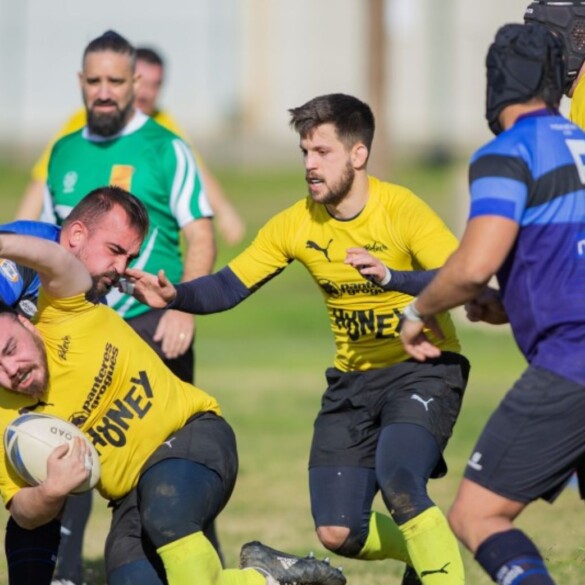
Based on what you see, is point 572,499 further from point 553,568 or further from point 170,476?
point 170,476

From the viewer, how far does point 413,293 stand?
5961 mm

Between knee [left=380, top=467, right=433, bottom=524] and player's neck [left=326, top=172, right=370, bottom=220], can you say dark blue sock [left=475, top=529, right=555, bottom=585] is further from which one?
player's neck [left=326, top=172, right=370, bottom=220]

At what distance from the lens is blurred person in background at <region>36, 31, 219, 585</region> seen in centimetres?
792

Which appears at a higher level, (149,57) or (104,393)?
(149,57)

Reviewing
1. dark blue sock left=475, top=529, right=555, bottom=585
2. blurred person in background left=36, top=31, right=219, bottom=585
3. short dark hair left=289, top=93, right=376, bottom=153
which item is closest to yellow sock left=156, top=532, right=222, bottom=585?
dark blue sock left=475, top=529, right=555, bottom=585

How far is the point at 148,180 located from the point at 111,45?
818mm

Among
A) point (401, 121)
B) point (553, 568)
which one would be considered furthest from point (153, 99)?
point (401, 121)

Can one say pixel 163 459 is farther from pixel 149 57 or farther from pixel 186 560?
pixel 149 57

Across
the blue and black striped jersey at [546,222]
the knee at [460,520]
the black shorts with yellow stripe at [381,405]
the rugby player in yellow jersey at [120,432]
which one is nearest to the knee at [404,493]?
the black shorts with yellow stripe at [381,405]

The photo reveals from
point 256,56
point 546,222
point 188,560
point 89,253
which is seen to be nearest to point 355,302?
point 89,253

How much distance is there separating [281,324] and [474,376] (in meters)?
6.55

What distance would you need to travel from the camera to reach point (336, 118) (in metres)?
6.52

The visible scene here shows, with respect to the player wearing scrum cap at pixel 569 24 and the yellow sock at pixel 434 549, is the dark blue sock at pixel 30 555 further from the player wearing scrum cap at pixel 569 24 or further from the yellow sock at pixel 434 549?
the player wearing scrum cap at pixel 569 24

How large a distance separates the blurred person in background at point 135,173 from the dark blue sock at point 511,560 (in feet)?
10.3
